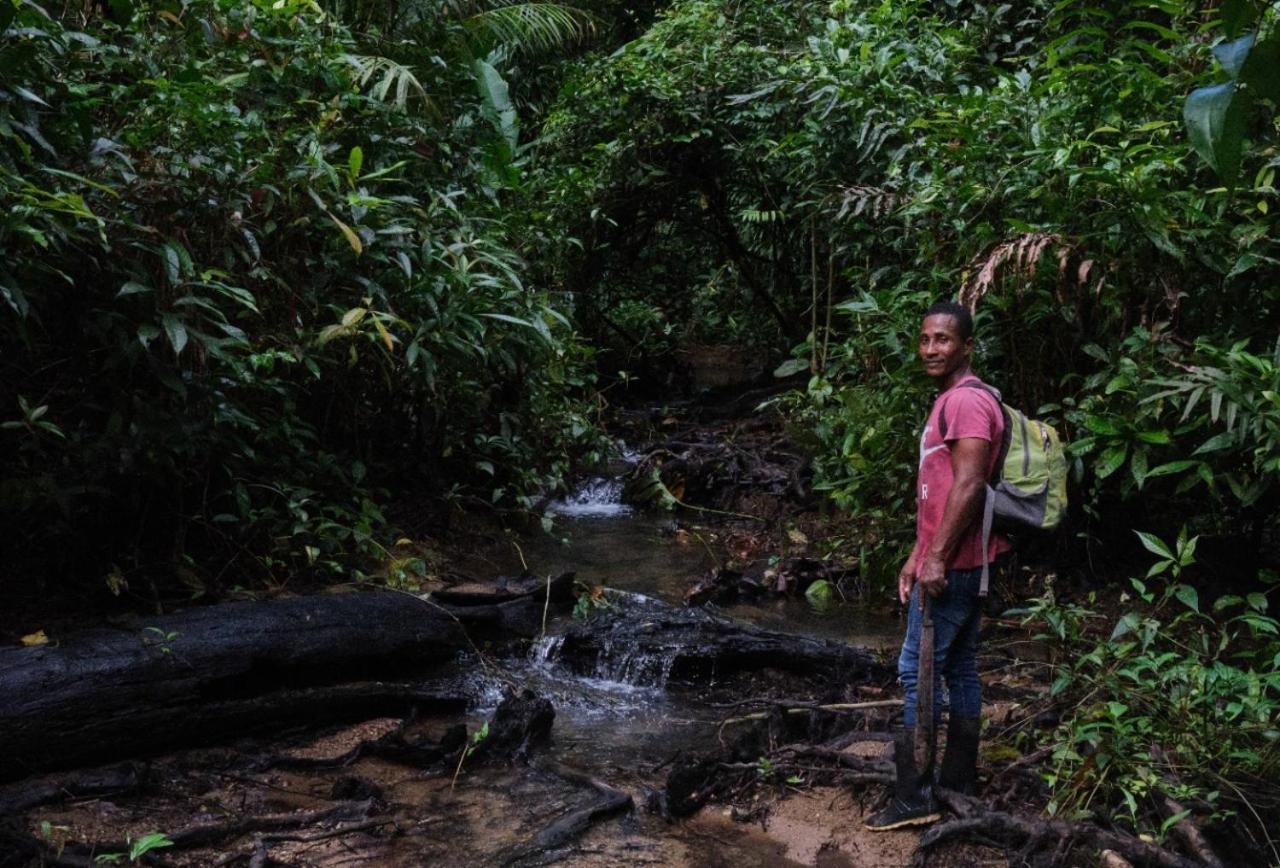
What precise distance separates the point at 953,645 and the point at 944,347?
113cm

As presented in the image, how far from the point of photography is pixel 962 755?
3932 millimetres

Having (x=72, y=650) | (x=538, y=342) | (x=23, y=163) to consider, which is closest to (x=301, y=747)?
(x=72, y=650)

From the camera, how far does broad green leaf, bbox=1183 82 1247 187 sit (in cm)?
90

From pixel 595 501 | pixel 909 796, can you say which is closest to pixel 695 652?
pixel 909 796

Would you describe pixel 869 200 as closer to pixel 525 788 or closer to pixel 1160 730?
pixel 1160 730

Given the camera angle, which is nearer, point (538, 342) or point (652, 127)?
point (538, 342)

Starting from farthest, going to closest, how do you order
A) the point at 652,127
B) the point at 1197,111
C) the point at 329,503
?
the point at 652,127 → the point at 329,503 → the point at 1197,111

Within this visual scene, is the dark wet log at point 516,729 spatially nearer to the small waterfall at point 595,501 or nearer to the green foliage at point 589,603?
the green foliage at point 589,603

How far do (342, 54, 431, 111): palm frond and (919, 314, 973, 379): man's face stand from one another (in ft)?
15.8

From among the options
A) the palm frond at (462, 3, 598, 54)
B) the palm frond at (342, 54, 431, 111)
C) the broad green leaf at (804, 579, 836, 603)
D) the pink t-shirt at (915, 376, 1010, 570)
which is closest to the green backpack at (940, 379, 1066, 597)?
the pink t-shirt at (915, 376, 1010, 570)

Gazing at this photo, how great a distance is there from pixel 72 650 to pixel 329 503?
8.53ft

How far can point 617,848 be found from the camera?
12.8ft

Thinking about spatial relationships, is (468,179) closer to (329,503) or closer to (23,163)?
(329,503)

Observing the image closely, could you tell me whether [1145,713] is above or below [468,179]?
below
